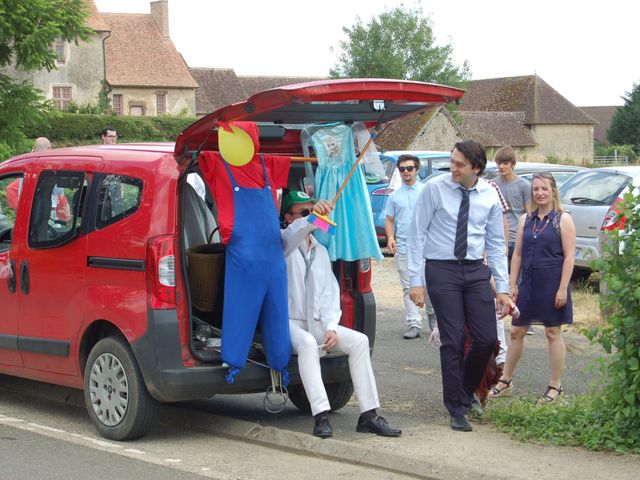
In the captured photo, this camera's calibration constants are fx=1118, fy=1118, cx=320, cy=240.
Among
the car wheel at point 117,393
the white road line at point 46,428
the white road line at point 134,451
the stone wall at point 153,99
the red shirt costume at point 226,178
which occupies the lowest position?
the white road line at point 46,428

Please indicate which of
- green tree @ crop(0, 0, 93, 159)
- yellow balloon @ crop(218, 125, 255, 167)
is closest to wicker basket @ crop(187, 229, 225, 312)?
yellow balloon @ crop(218, 125, 255, 167)

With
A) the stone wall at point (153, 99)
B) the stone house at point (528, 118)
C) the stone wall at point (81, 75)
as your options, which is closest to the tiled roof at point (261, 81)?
the stone house at point (528, 118)

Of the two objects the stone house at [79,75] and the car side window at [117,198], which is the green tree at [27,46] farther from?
the stone house at [79,75]

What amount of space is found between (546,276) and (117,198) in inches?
134

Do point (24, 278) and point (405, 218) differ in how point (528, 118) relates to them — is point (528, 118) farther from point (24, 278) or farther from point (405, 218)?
point (24, 278)

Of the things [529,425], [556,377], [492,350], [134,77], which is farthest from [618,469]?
[134,77]

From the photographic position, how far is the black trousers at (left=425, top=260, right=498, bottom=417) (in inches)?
307

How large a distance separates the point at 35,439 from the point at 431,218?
125 inches

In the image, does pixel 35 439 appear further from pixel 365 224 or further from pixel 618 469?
pixel 618 469

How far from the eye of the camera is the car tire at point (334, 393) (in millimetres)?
8484

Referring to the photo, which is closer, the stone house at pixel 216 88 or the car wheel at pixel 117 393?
the car wheel at pixel 117 393

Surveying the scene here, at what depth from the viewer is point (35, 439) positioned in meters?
7.72

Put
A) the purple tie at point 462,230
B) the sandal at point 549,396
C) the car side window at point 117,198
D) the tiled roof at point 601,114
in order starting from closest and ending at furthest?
the car side window at point 117,198 < the purple tie at point 462,230 < the sandal at point 549,396 < the tiled roof at point 601,114

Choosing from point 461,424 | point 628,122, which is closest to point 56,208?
point 461,424
